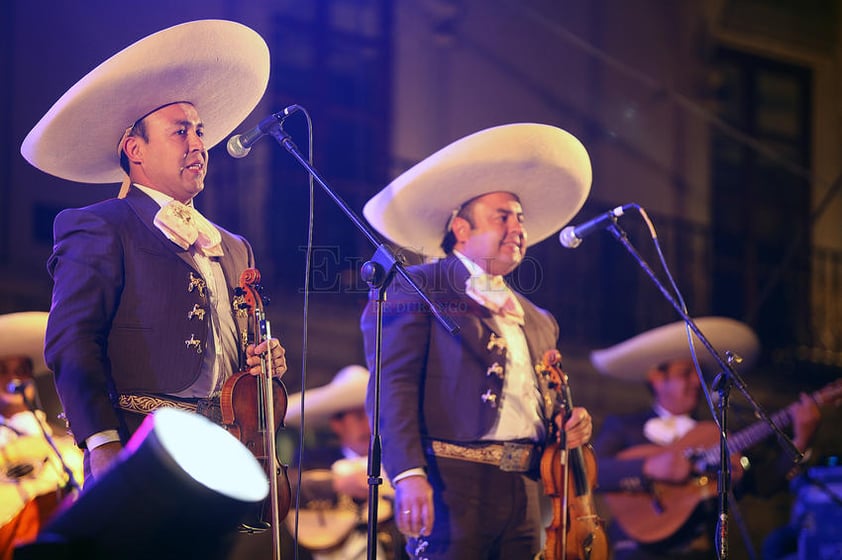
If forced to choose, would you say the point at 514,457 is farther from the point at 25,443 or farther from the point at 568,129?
the point at 568,129

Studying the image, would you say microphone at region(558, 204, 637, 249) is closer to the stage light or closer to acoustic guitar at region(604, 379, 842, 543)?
acoustic guitar at region(604, 379, 842, 543)

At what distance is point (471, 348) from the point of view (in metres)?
3.95

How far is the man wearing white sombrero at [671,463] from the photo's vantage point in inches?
222

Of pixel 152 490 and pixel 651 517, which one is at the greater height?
pixel 152 490

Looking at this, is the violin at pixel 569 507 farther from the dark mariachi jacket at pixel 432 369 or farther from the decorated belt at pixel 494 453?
the dark mariachi jacket at pixel 432 369

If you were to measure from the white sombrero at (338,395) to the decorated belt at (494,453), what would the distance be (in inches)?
72.0

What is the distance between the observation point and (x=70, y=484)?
13.4ft

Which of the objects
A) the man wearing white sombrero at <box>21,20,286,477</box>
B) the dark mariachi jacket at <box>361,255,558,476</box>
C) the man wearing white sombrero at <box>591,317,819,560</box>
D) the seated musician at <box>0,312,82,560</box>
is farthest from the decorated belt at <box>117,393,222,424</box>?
the man wearing white sombrero at <box>591,317,819,560</box>

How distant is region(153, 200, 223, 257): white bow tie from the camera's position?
3.38m

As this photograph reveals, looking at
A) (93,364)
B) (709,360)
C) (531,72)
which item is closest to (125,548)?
(93,364)

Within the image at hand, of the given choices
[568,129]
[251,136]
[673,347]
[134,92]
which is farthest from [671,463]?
[134,92]

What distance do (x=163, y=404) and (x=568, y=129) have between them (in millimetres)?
4580

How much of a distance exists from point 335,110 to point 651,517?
304 cm

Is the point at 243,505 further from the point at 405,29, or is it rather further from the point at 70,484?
the point at 405,29
